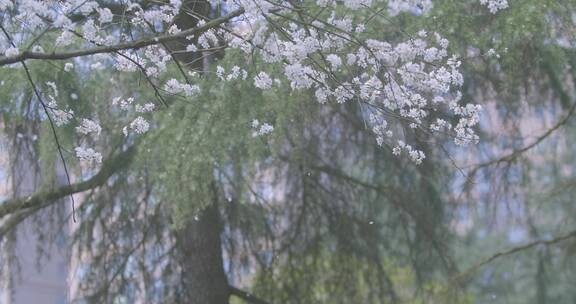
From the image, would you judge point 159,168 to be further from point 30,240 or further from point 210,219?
point 30,240

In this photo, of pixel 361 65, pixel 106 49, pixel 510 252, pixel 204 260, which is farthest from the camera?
pixel 510 252

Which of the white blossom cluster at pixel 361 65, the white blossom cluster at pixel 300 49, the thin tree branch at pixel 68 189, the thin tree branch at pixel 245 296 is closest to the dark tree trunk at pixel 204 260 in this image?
the thin tree branch at pixel 245 296

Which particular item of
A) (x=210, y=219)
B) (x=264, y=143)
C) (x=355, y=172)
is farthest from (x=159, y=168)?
(x=355, y=172)

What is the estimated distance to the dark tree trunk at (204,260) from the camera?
8.70 m

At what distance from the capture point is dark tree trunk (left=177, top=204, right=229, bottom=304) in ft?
28.5

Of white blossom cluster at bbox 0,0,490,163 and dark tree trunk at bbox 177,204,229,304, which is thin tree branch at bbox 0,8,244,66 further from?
dark tree trunk at bbox 177,204,229,304

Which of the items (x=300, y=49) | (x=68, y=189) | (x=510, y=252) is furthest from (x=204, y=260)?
(x=300, y=49)

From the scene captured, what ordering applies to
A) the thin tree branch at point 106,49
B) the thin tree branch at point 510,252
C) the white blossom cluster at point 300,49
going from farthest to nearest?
the thin tree branch at point 510,252 < the white blossom cluster at point 300,49 < the thin tree branch at point 106,49

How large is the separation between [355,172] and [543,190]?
1890 mm

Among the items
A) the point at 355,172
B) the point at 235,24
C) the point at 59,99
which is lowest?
the point at 235,24

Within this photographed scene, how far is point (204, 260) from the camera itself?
28.9 ft

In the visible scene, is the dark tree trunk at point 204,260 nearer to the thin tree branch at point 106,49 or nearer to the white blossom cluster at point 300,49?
the white blossom cluster at point 300,49

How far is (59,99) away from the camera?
24.5ft

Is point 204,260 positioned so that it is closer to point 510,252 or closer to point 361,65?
point 510,252
